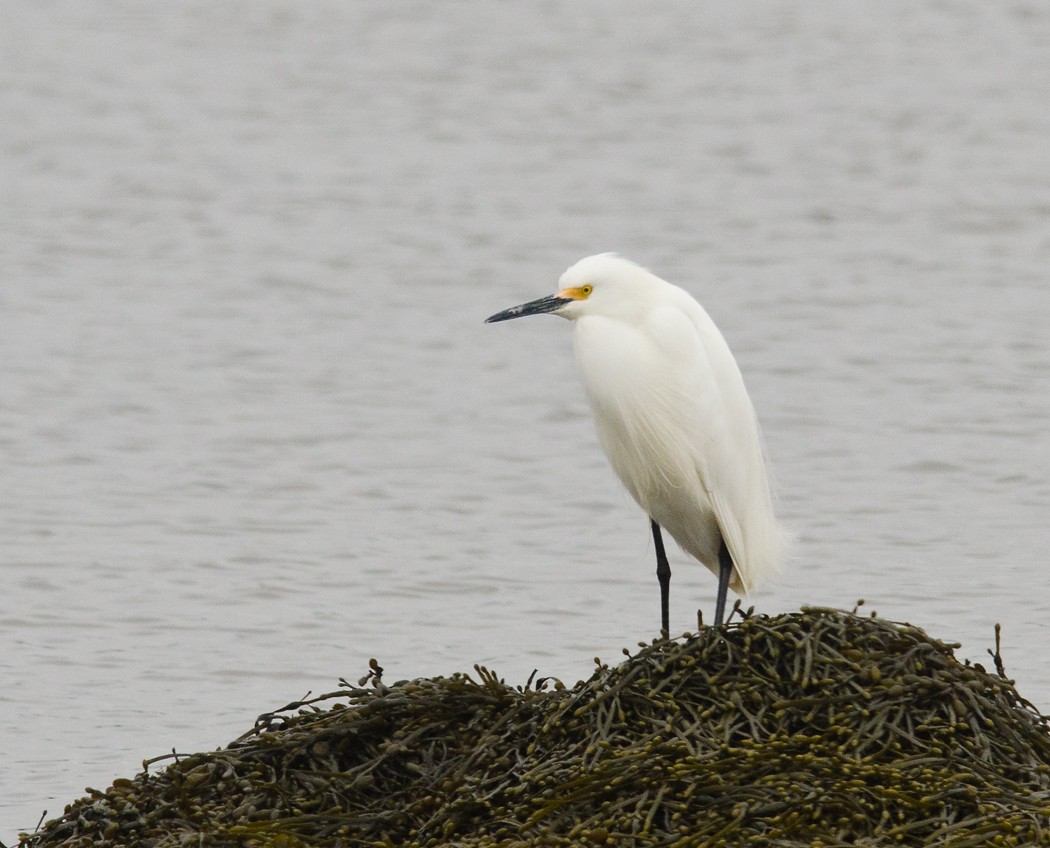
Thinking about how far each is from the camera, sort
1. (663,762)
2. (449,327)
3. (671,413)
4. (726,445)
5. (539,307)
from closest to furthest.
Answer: (663,762), (539,307), (671,413), (726,445), (449,327)

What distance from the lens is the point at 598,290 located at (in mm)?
6473

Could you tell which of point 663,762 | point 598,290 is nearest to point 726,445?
point 598,290

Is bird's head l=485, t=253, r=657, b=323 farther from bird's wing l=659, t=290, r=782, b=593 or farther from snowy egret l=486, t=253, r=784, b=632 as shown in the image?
bird's wing l=659, t=290, r=782, b=593

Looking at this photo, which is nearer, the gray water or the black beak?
the black beak

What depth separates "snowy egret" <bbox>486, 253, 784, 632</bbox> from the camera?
650 cm

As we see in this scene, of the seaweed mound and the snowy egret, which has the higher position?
the snowy egret

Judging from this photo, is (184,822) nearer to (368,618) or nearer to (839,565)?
(368,618)

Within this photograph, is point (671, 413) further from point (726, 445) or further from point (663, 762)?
point (663, 762)

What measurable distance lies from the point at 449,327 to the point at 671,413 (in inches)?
331

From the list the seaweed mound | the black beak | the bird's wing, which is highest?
the black beak

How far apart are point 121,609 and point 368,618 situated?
1.18 m

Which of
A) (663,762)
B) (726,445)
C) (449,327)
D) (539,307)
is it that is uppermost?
(449,327)

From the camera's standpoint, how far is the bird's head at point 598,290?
6449 millimetres

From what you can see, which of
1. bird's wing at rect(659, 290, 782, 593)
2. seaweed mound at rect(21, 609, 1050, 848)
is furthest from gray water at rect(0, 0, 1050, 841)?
bird's wing at rect(659, 290, 782, 593)
